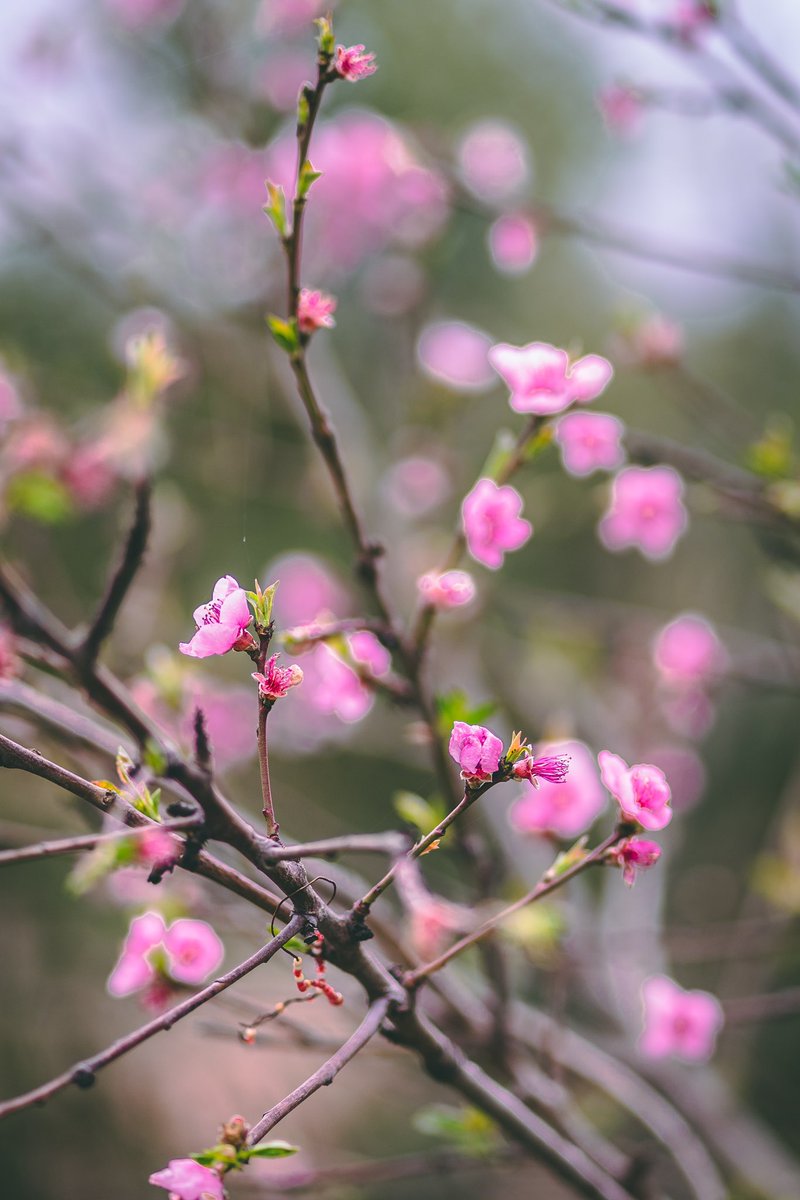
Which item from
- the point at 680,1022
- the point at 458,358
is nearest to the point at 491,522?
the point at 680,1022

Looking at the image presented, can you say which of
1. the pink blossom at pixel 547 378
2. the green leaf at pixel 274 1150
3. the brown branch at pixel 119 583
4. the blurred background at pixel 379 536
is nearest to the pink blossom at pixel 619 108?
the blurred background at pixel 379 536

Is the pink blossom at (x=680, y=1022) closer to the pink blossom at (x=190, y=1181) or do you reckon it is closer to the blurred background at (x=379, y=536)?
the blurred background at (x=379, y=536)

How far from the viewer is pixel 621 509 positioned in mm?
1902

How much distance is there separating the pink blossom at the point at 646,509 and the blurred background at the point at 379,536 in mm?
65

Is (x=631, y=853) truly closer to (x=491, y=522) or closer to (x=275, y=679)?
(x=275, y=679)

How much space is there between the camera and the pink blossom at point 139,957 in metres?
1.17

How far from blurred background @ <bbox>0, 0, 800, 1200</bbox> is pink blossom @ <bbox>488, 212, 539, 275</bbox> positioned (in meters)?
0.01

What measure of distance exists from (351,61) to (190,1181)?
3.43 feet

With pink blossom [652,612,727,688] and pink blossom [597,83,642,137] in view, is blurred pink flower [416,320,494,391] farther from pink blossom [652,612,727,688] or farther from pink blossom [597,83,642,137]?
pink blossom [652,612,727,688]

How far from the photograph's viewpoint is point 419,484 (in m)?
3.26

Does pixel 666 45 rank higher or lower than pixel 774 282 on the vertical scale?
higher

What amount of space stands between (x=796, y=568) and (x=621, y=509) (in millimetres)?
438

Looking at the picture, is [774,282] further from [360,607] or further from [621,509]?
[360,607]

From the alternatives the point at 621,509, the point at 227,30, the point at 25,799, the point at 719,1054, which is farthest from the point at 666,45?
the point at 719,1054
